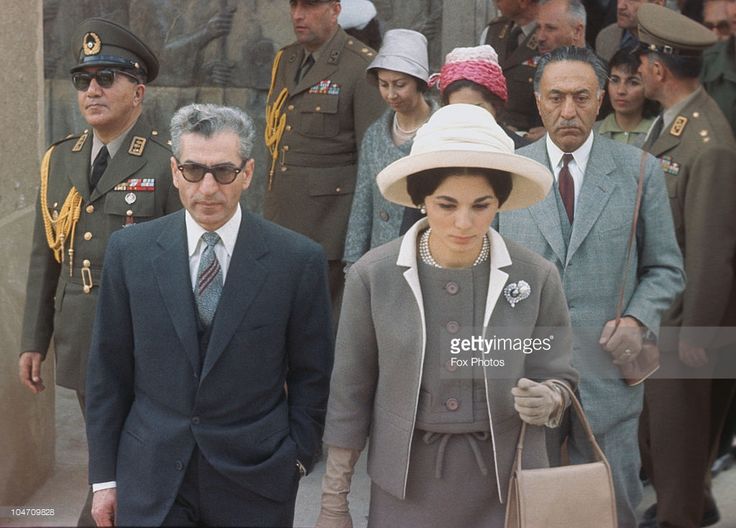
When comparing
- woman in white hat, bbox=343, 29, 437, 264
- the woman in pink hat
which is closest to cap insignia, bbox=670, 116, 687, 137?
the woman in pink hat

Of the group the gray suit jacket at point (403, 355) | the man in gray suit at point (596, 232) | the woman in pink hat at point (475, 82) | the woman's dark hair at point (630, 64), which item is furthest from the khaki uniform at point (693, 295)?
the gray suit jacket at point (403, 355)

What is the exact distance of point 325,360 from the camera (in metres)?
3.58

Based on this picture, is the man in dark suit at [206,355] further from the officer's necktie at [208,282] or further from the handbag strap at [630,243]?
the handbag strap at [630,243]

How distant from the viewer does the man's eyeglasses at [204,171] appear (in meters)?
3.45

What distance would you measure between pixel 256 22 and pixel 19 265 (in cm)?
151

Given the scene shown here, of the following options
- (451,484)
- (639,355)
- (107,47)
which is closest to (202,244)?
(451,484)

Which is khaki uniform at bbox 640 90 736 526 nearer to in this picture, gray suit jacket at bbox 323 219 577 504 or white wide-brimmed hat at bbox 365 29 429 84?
white wide-brimmed hat at bbox 365 29 429 84

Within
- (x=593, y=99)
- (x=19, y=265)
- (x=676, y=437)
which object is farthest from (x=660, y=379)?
(x=19, y=265)

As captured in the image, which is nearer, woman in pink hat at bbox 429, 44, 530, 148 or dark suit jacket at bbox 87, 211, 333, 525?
dark suit jacket at bbox 87, 211, 333, 525

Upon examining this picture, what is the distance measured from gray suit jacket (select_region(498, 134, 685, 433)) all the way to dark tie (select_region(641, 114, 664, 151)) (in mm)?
288

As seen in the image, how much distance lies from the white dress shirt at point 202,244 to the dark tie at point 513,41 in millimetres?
1981

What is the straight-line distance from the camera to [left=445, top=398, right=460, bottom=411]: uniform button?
10.8ft

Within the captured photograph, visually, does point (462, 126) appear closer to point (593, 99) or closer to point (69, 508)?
point (593, 99)

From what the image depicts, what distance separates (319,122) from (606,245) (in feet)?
6.00
